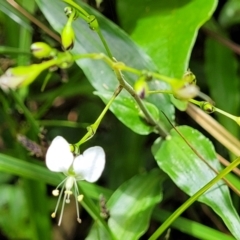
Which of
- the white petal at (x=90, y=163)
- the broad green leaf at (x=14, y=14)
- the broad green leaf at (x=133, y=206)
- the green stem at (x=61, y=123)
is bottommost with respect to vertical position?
the broad green leaf at (x=133, y=206)

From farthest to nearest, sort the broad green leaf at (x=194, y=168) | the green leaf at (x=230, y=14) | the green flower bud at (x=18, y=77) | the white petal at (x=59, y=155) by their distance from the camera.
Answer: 1. the green leaf at (x=230, y=14)
2. the broad green leaf at (x=194, y=168)
3. the white petal at (x=59, y=155)
4. the green flower bud at (x=18, y=77)

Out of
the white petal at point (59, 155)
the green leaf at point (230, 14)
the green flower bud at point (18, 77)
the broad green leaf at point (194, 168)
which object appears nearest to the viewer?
the green flower bud at point (18, 77)

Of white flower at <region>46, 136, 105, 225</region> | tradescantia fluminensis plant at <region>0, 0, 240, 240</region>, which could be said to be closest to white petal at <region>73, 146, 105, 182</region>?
white flower at <region>46, 136, 105, 225</region>

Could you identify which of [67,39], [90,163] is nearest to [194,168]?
[90,163]

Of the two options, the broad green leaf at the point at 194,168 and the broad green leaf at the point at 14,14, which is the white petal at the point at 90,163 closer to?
the broad green leaf at the point at 194,168

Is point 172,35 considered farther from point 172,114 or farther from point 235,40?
point 235,40

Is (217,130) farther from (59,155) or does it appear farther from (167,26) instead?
(59,155)

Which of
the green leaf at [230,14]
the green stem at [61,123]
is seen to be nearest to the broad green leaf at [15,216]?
the green stem at [61,123]
